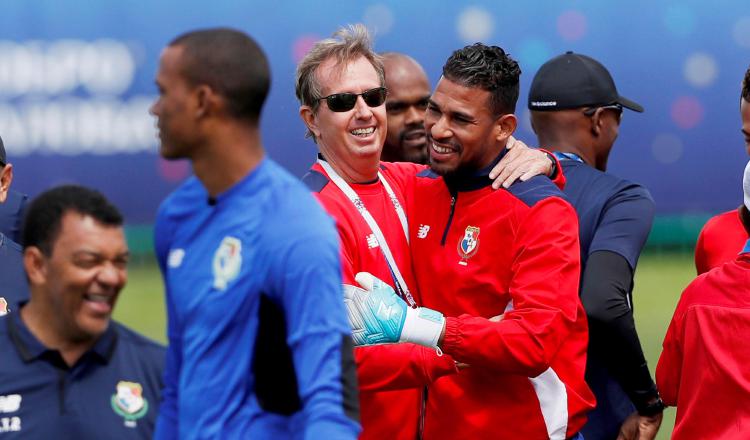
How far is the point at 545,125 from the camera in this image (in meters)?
5.61

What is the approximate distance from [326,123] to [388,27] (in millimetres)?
10031

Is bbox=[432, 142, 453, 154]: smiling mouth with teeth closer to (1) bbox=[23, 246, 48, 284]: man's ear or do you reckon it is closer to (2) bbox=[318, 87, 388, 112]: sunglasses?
(2) bbox=[318, 87, 388, 112]: sunglasses

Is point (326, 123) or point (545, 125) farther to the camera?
point (545, 125)

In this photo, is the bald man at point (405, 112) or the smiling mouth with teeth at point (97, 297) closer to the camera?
A: the smiling mouth with teeth at point (97, 297)

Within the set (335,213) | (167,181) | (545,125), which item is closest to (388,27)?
(167,181)

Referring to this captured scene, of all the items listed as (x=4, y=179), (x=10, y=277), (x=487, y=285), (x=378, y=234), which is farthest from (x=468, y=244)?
(x=4, y=179)

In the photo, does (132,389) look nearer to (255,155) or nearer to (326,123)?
(255,155)

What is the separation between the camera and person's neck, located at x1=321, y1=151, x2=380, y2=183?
4.81 meters

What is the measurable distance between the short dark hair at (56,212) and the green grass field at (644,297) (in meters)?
5.95

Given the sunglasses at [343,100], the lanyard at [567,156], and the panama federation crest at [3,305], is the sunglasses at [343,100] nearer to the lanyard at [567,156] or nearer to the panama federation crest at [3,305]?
the lanyard at [567,156]

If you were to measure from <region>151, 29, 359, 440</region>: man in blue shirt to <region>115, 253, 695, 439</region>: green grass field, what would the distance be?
6.18 meters

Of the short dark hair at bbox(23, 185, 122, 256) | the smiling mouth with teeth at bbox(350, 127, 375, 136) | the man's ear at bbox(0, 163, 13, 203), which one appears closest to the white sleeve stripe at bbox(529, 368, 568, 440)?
the smiling mouth with teeth at bbox(350, 127, 375, 136)

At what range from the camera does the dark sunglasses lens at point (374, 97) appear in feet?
16.0

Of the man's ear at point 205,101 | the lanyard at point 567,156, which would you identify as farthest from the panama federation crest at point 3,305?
the lanyard at point 567,156
